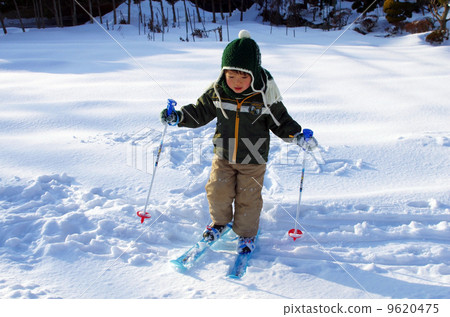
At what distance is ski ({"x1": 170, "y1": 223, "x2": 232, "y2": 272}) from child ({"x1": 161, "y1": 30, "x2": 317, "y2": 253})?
6 cm

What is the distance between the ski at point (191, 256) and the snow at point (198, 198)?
0.18 ft

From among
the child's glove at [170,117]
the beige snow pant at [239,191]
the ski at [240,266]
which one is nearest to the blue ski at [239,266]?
the ski at [240,266]

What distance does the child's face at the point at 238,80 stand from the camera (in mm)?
2197

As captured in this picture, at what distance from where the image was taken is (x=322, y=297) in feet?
6.65

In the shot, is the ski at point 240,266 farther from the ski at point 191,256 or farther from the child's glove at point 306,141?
the child's glove at point 306,141

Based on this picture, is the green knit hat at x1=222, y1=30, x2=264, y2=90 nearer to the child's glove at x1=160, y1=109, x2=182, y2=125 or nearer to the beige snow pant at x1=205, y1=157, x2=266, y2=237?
the child's glove at x1=160, y1=109, x2=182, y2=125

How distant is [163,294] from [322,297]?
2.81 feet

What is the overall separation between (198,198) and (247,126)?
873mm

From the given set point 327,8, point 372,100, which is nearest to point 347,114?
point 372,100

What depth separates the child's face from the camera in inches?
86.5

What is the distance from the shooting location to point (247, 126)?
7.70ft

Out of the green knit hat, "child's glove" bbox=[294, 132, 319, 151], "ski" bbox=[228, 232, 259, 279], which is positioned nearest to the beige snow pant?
"ski" bbox=[228, 232, 259, 279]

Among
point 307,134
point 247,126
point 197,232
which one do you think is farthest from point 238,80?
point 197,232

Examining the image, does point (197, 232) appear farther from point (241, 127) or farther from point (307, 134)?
point (307, 134)
